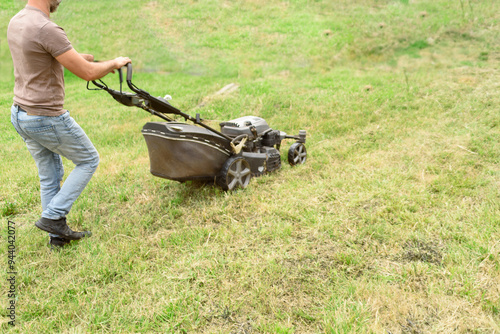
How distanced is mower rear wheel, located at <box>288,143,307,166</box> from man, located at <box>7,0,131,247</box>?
2.93m

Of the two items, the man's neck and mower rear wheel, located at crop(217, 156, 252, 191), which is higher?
the man's neck

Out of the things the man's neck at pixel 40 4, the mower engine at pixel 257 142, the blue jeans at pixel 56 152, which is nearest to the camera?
the man's neck at pixel 40 4

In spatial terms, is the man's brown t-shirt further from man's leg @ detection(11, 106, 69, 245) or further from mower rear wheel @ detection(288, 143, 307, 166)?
mower rear wheel @ detection(288, 143, 307, 166)

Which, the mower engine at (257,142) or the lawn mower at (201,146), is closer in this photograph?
the lawn mower at (201,146)

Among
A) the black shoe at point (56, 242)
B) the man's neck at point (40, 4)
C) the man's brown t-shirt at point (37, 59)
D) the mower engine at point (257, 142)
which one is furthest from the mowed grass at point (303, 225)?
the man's neck at point (40, 4)

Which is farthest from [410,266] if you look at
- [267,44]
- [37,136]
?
[267,44]

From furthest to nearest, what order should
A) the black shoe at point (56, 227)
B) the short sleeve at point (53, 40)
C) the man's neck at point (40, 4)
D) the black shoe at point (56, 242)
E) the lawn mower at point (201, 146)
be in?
the lawn mower at point (201, 146)
the black shoe at point (56, 242)
the black shoe at point (56, 227)
the man's neck at point (40, 4)
the short sleeve at point (53, 40)

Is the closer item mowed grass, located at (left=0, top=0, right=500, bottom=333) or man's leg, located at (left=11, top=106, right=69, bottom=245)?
mowed grass, located at (left=0, top=0, right=500, bottom=333)

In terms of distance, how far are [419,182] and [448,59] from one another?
776 cm

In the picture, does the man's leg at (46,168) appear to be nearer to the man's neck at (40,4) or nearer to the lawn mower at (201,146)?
the lawn mower at (201,146)

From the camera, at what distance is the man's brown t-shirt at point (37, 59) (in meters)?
2.80

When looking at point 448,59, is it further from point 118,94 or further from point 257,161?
point 118,94

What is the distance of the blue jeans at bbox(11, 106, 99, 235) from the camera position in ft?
10.1

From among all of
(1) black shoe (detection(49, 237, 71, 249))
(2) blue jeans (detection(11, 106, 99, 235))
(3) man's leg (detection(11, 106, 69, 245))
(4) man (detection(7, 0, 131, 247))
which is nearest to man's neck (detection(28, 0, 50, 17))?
(4) man (detection(7, 0, 131, 247))
